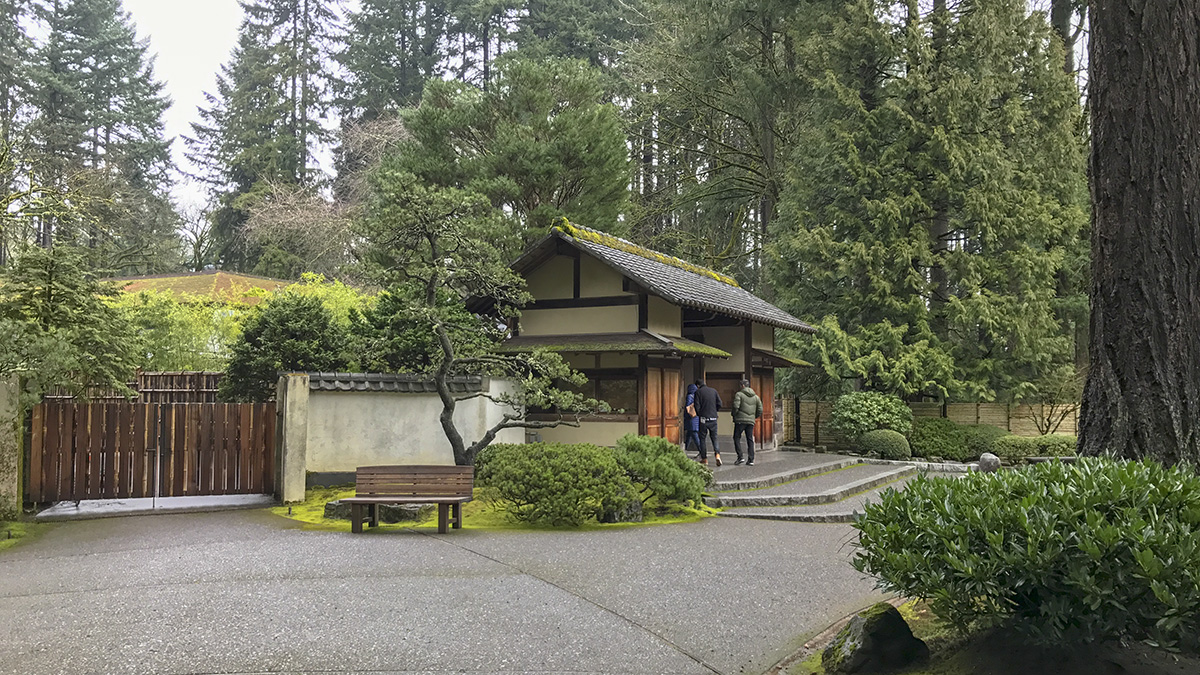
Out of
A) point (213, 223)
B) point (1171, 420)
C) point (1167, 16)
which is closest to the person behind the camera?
point (1171, 420)

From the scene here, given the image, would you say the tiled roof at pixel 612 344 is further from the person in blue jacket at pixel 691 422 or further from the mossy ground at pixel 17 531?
the mossy ground at pixel 17 531

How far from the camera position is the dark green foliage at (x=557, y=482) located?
1027 centimetres

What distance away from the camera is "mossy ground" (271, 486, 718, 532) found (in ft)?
34.0

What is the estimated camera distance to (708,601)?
6660 mm

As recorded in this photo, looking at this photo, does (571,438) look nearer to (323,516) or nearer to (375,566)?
(323,516)

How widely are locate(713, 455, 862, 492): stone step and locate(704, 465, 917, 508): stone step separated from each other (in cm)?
17

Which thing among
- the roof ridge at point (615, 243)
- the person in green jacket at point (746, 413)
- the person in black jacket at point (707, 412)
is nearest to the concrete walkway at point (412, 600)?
the person in black jacket at point (707, 412)

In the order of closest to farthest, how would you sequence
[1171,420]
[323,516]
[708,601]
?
[1171,420] < [708,601] < [323,516]

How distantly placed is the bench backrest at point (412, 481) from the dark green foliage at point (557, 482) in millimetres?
554

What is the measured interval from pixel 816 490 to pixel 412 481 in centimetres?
762

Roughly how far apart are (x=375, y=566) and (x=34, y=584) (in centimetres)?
295

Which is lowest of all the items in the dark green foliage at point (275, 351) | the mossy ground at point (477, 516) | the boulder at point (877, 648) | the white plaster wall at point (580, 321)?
the mossy ground at point (477, 516)

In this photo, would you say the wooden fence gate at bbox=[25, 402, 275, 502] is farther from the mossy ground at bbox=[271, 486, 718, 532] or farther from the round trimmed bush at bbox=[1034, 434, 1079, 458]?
the round trimmed bush at bbox=[1034, 434, 1079, 458]

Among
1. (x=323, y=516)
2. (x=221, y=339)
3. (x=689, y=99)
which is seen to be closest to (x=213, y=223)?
(x=221, y=339)
